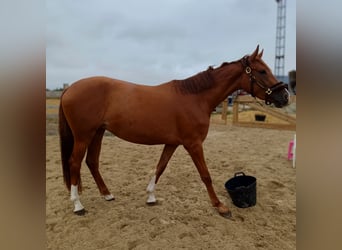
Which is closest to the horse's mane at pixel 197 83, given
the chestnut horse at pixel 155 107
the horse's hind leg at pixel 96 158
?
the chestnut horse at pixel 155 107

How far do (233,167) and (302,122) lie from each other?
10.3 ft

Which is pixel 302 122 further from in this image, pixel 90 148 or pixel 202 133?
pixel 90 148

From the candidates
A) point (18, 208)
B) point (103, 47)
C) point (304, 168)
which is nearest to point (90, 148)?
point (103, 47)

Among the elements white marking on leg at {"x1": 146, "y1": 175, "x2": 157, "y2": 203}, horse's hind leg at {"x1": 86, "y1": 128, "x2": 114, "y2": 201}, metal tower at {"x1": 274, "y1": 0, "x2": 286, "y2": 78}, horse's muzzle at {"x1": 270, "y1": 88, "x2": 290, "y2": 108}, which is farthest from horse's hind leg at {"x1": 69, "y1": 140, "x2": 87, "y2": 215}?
metal tower at {"x1": 274, "y1": 0, "x2": 286, "y2": 78}

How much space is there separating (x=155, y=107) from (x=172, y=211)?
40.0 inches

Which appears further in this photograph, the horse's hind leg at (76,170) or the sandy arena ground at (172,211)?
the horse's hind leg at (76,170)

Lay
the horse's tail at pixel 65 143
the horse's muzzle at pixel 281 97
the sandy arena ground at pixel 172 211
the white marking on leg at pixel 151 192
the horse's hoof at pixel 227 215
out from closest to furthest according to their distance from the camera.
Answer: the sandy arena ground at pixel 172 211 < the horse's muzzle at pixel 281 97 < the horse's hoof at pixel 227 215 < the horse's tail at pixel 65 143 < the white marking on leg at pixel 151 192

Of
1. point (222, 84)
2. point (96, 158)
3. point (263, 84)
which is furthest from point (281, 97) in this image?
point (96, 158)

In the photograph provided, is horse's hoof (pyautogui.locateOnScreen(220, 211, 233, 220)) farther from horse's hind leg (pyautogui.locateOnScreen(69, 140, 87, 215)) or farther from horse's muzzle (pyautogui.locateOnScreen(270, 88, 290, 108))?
horse's hind leg (pyautogui.locateOnScreen(69, 140, 87, 215))

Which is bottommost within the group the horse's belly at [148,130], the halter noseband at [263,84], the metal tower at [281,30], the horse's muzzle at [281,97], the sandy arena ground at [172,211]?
the sandy arena ground at [172,211]

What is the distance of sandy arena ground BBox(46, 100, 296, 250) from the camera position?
70.9 inches

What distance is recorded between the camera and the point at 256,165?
3.65m

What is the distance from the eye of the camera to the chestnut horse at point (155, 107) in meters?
2.15

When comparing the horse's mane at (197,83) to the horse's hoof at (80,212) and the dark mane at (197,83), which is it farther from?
the horse's hoof at (80,212)
